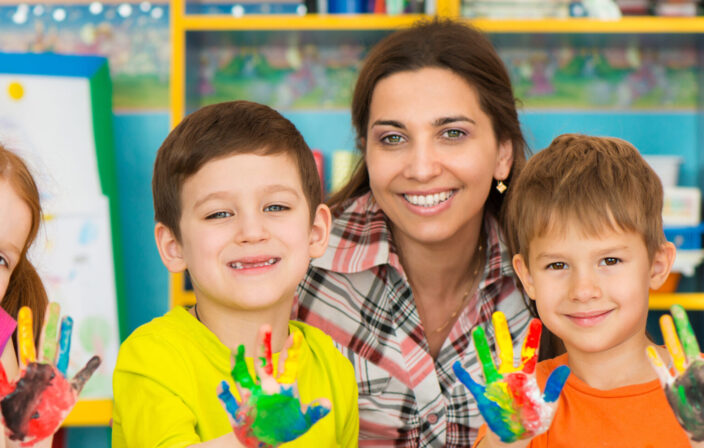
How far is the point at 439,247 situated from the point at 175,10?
124 cm

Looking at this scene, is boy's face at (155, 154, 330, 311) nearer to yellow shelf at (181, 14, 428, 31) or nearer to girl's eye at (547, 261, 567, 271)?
girl's eye at (547, 261, 567, 271)

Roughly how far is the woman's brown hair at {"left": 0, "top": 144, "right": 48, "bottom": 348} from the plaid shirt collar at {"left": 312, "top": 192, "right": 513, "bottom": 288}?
601mm

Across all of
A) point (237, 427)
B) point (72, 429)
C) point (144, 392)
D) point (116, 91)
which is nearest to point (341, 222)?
point (144, 392)

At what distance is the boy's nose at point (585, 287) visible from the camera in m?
1.19

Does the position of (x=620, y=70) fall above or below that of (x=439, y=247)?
above

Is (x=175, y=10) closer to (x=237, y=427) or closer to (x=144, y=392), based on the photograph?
(x=144, y=392)

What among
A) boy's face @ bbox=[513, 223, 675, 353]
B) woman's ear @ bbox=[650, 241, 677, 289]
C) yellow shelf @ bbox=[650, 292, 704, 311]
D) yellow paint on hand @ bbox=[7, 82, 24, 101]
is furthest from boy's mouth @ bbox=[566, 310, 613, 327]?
yellow paint on hand @ bbox=[7, 82, 24, 101]

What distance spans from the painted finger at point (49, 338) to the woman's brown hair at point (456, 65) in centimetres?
96

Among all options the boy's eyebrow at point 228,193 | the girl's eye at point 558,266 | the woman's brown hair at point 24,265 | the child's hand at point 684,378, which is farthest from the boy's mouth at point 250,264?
the child's hand at point 684,378

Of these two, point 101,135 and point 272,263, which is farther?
point 101,135

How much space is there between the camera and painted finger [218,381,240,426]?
970 millimetres

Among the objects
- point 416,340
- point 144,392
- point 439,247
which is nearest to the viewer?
point 144,392

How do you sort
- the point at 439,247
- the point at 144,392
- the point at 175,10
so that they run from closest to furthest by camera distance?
1. the point at 144,392
2. the point at 439,247
3. the point at 175,10

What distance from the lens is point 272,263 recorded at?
4.08 feet
